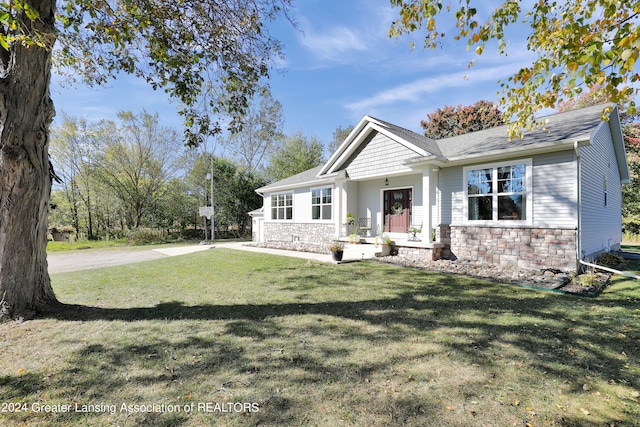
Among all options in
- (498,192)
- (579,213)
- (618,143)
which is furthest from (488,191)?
(618,143)

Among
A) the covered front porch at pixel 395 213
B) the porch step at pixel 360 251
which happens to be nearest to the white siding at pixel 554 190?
the covered front porch at pixel 395 213

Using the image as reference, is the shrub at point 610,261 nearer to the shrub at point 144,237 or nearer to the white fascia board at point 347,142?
the white fascia board at point 347,142

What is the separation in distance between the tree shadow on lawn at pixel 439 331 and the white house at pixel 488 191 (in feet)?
7.47

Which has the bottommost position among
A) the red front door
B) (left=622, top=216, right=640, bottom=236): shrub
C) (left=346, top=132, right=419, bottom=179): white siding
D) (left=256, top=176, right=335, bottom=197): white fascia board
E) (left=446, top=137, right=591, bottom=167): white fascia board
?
(left=622, top=216, right=640, bottom=236): shrub

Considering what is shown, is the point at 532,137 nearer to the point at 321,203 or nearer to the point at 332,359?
the point at 332,359

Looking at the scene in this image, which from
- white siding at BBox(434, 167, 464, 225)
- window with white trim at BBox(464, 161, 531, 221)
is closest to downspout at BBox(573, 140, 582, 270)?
window with white trim at BBox(464, 161, 531, 221)

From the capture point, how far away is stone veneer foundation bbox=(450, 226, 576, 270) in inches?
292

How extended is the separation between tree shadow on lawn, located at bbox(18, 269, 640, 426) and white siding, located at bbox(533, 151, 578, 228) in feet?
6.50

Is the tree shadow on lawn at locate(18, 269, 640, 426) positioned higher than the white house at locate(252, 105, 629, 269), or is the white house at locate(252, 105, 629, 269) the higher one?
the white house at locate(252, 105, 629, 269)

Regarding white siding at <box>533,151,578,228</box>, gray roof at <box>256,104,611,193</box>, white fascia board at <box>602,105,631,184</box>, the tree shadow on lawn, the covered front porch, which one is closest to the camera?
the tree shadow on lawn

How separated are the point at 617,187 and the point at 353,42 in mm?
12809

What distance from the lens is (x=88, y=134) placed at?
74.8ft

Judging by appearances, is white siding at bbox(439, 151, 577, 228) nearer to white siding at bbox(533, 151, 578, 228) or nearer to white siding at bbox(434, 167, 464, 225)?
white siding at bbox(533, 151, 578, 228)

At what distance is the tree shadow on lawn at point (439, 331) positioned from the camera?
117 inches
